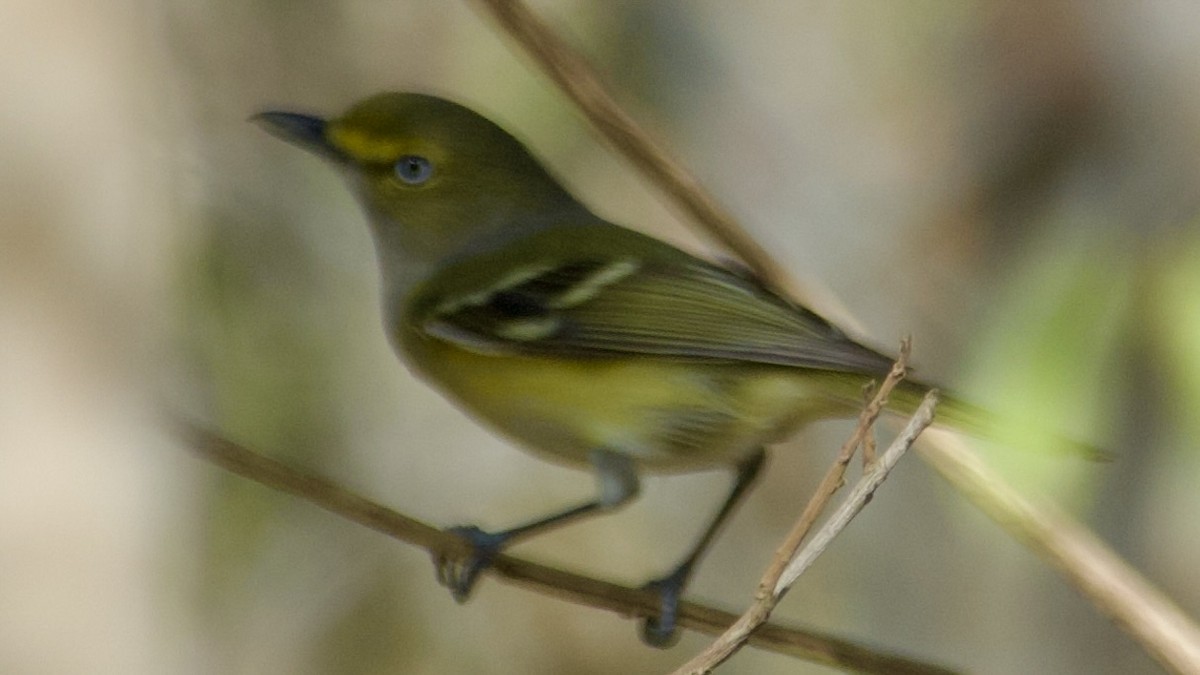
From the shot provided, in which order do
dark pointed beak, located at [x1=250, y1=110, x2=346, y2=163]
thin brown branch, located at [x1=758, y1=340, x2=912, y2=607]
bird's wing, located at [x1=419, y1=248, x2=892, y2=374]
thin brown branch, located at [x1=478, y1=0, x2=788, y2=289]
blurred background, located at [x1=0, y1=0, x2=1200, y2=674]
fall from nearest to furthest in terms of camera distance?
thin brown branch, located at [x1=758, y1=340, x2=912, y2=607] → thin brown branch, located at [x1=478, y1=0, x2=788, y2=289] → dark pointed beak, located at [x1=250, y1=110, x2=346, y2=163] → bird's wing, located at [x1=419, y1=248, x2=892, y2=374] → blurred background, located at [x1=0, y1=0, x2=1200, y2=674]

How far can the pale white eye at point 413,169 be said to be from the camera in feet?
4.33

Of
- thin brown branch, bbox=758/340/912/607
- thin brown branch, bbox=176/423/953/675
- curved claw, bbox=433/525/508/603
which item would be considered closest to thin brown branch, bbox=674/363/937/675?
thin brown branch, bbox=758/340/912/607

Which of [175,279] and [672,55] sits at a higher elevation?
[672,55]

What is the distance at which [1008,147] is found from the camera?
7.35 feet

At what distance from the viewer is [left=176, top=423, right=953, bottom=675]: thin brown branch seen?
2.94 feet

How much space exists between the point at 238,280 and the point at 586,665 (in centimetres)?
82

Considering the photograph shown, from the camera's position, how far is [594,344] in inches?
50.8

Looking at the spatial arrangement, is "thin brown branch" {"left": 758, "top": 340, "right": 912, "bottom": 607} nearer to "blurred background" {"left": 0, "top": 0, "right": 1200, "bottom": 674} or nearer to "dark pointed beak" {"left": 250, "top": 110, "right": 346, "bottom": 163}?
"blurred background" {"left": 0, "top": 0, "right": 1200, "bottom": 674}

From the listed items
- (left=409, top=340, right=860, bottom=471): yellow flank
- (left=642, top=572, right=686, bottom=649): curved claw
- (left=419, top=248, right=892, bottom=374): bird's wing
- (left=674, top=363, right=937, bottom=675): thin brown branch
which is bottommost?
(left=674, top=363, right=937, bottom=675): thin brown branch

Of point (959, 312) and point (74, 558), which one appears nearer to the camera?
point (74, 558)

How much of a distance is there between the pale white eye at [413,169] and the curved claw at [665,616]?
1.50 ft

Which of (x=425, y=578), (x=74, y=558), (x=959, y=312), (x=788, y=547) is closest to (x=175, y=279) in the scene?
(x=74, y=558)

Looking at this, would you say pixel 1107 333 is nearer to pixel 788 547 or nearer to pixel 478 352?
pixel 478 352

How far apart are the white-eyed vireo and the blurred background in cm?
11
